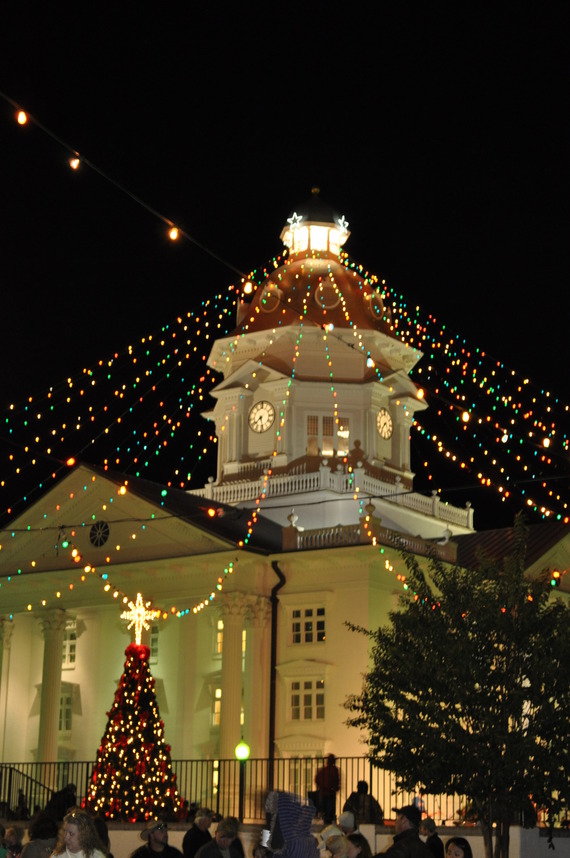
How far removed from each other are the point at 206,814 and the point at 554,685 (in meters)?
6.31

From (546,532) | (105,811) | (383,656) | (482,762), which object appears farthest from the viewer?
(546,532)

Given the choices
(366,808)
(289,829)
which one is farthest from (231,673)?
(289,829)

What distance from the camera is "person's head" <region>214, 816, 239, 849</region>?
1608cm

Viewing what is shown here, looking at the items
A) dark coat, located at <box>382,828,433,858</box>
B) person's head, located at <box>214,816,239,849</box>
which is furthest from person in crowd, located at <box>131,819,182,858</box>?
dark coat, located at <box>382,828,433,858</box>

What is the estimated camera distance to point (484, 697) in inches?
887

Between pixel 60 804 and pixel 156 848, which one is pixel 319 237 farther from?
pixel 156 848

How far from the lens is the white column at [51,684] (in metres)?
41.6

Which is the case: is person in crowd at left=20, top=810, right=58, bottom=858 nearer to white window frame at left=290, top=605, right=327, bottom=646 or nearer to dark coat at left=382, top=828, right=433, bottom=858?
dark coat at left=382, top=828, right=433, bottom=858

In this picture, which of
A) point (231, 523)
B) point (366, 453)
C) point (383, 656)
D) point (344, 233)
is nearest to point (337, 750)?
point (231, 523)

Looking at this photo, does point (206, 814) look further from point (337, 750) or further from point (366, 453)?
point (366, 453)

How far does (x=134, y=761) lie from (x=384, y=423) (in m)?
21.0

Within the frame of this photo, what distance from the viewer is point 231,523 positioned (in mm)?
42969

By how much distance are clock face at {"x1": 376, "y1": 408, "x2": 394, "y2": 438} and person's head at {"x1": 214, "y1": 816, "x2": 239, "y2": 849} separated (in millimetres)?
31332

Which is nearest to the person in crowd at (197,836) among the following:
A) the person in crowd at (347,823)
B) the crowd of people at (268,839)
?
the crowd of people at (268,839)
